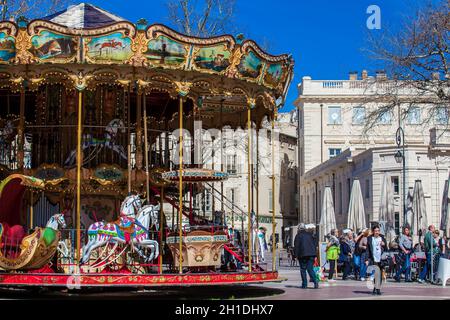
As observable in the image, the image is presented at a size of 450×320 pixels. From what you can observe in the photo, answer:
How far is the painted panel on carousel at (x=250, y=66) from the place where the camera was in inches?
772

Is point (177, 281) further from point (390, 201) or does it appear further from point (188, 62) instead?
point (390, 201)

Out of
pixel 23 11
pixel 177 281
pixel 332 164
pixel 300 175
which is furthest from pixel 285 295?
pixel 300 175

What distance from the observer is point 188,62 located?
61.7 ft

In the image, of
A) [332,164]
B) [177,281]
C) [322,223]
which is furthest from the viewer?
[332,164]

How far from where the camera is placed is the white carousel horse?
18.3 metres

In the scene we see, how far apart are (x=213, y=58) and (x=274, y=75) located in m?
2.37

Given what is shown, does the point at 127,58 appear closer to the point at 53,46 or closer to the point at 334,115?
the point at 53,46

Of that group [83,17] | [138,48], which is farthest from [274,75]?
[83,17]

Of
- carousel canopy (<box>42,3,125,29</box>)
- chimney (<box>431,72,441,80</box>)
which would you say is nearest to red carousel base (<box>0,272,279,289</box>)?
carousel canopy (<box>42,3,125,29</box>)

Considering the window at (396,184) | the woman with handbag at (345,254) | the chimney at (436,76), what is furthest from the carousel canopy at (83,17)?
the window at (396,184)

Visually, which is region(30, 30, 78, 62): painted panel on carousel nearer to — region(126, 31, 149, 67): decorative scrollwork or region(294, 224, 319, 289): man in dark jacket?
region(126, 31, 149, 67): decorative scrollwork

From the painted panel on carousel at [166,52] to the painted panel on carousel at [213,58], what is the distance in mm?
395

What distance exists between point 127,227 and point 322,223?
19412mm

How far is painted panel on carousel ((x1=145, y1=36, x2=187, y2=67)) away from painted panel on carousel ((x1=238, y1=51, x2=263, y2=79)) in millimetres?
1651
